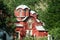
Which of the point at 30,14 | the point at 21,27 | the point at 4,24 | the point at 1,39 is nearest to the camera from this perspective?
the point at 1,39

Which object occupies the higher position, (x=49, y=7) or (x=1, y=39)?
(x=49, y=7)

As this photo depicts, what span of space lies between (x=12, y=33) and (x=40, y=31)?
20.6 meters

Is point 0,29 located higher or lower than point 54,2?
lower

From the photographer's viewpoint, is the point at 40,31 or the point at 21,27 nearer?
the point at 40,31

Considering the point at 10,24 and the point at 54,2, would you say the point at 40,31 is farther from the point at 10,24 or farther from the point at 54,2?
the point at 54,2

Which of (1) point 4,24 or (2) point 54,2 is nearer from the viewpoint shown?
(2) point 54,2

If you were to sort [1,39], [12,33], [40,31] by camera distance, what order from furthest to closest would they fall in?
1. [40,31]
2. [12,33]
3. [1,39]

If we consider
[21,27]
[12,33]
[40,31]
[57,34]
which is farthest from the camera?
[21,27]

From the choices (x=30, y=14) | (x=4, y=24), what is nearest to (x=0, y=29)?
(x=4, y=24)

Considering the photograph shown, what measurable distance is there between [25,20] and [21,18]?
2800 millimetres

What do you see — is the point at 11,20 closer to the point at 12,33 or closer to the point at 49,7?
the point at 12,33

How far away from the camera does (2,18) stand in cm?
3909

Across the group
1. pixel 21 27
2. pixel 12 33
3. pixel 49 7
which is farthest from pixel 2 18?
pixel 21 27

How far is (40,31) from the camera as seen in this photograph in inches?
2438
